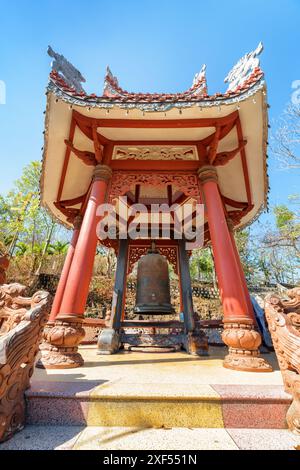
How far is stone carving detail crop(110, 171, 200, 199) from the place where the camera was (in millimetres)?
4395

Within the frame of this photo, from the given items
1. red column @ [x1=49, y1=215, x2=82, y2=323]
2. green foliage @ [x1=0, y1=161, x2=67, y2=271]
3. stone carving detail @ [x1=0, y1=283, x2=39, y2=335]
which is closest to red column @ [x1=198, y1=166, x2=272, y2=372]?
stone carving detail @ [x1=0, y1=283, x2=39, y2=335]

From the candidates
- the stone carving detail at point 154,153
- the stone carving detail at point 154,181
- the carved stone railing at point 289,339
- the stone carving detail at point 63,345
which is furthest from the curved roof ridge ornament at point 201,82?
the stone carving detail at point 63,345

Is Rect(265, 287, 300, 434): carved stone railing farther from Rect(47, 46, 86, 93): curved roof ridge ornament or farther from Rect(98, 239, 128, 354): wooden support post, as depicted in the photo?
Rect(47, 46, 86, 93): curved roof ridge ornament

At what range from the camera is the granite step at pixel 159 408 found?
169cm

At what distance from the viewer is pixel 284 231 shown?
46.4ft

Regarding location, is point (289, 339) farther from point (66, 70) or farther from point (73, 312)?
point (66, 70)

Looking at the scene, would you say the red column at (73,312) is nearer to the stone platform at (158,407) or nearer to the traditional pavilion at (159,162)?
the traditional pavilion at (159,162)

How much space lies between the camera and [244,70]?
13.8 feet

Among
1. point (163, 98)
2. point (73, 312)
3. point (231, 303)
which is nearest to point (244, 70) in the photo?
point (163, 98)

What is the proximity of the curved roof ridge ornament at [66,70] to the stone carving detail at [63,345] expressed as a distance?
14.4 feet

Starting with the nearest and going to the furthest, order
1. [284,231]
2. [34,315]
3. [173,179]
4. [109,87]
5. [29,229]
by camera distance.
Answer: [34,315] → [173,179] → [109,87] → [284,231] → [29,229]

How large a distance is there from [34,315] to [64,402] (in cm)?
73
